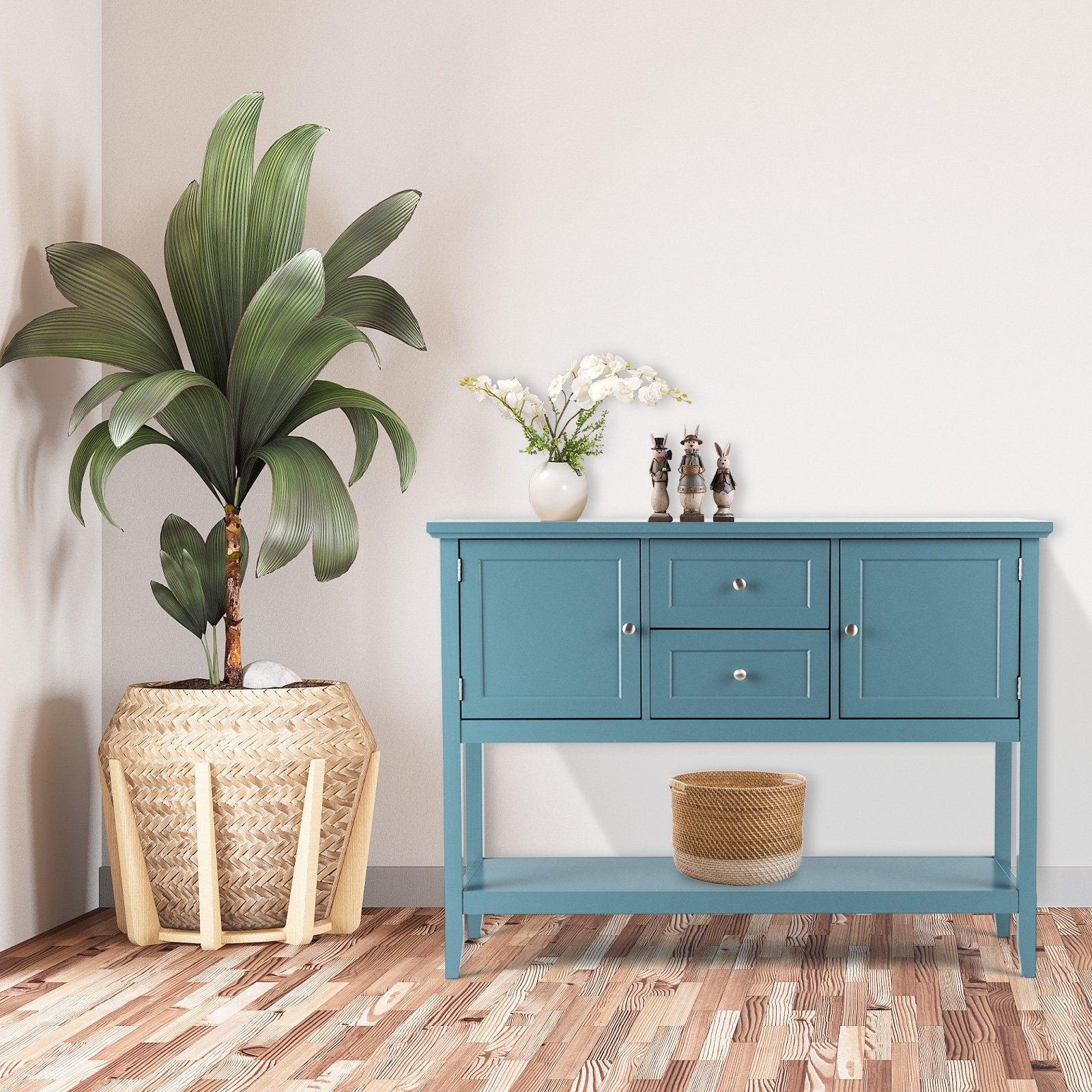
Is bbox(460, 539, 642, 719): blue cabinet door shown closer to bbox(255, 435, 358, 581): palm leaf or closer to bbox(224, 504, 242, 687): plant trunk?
bbox(255, 435, 358, 581): palm leaf

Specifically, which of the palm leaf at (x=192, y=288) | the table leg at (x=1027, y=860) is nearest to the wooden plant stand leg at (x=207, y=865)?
the palm leaf at (x=192, y=288)

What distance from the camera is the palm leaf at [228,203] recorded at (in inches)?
101

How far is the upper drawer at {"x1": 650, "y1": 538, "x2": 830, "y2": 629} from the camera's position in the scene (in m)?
2.35

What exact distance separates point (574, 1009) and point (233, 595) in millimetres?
1122

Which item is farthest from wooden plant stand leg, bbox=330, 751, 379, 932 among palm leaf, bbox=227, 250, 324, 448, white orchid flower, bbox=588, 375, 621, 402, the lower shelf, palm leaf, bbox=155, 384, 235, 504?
white orchid flower, bbox=588, 375, 621, 402

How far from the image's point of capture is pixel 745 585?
2352 millimetres

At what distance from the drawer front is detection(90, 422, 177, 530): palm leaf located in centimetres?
111

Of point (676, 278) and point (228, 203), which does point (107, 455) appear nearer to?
point (228, 203)

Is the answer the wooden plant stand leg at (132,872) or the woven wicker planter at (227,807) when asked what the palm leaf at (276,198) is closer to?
the woven wicker planter at (227,807)

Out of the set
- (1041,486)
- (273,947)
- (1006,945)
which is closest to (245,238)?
(273,947)

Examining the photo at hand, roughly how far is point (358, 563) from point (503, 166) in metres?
1.01

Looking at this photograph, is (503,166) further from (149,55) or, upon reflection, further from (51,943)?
(51,943)

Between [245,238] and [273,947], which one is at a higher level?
[245,238]

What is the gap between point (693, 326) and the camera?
2873 mm
